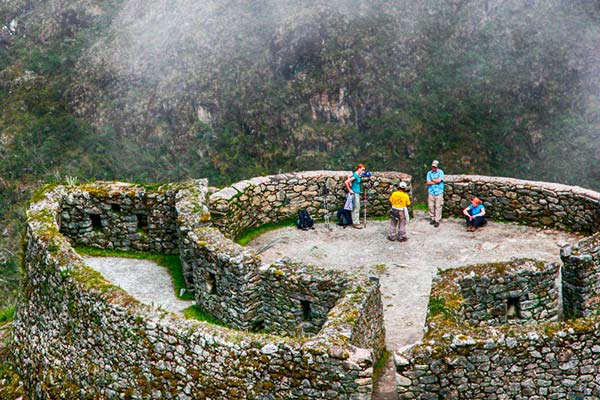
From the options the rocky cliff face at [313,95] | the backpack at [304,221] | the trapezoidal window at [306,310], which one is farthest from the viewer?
the rocky cliff face at [313,95]

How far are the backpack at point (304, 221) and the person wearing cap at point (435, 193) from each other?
10.8ft

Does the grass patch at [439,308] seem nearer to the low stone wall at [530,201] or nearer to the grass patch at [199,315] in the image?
the grass patch at [199,315]

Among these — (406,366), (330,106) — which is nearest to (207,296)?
(406,366)

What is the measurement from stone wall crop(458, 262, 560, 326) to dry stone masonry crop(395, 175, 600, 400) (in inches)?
0.7

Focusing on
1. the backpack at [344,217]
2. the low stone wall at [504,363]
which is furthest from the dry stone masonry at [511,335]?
the backpack at [344,217]

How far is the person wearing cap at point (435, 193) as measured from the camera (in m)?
23.7

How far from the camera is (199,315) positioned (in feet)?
61.7

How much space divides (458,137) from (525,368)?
5761 centimetres

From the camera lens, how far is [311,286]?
16.6 m

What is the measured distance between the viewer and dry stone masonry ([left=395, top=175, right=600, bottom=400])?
13578mm

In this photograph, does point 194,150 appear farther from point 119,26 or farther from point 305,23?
point 119,26

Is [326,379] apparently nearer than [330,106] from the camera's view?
Yes

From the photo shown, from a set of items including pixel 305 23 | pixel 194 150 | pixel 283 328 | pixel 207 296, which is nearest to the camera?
pixel 283 328

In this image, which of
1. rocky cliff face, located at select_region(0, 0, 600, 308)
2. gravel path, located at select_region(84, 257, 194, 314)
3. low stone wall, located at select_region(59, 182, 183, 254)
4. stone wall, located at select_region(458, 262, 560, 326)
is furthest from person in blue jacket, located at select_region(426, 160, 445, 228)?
rocky cliff face, located at select_region(0, 0, 600, 308)
